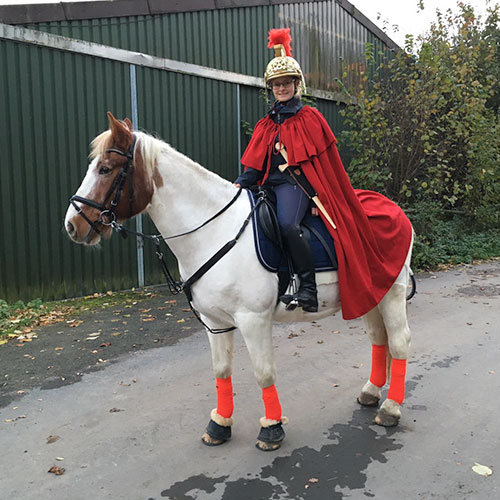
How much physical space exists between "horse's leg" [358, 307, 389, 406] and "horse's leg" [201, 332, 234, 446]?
4.04 feet

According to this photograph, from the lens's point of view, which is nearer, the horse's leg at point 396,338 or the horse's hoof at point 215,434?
the horse's hoof at point 215,434

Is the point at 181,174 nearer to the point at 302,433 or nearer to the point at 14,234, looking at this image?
the point at 302,433

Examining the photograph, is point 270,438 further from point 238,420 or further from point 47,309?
point 47,309

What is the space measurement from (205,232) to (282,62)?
4.19ft

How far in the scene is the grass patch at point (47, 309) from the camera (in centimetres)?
612

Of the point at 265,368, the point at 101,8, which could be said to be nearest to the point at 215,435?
the point at 265,368

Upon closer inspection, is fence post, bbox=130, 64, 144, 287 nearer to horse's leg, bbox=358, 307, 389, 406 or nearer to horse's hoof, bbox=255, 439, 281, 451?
horse's leg, bbox=358, 307, 389, 406

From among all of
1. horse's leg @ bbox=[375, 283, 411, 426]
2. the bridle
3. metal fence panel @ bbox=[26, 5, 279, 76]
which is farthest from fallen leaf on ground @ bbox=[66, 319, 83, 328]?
metal fence panel @ bbox=[26, 5, 279, 76]

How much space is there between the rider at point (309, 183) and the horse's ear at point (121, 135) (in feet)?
2.92

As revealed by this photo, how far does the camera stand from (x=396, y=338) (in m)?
3.67

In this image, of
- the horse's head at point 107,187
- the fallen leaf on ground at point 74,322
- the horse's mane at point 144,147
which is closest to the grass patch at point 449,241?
the fallen leaf on ground at point 74,322

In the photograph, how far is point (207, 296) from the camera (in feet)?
9.91

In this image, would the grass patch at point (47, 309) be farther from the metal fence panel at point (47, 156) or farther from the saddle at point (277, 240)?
the saddle at point (277, 240)

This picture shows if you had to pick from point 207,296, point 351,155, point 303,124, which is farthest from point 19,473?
point 351,155
